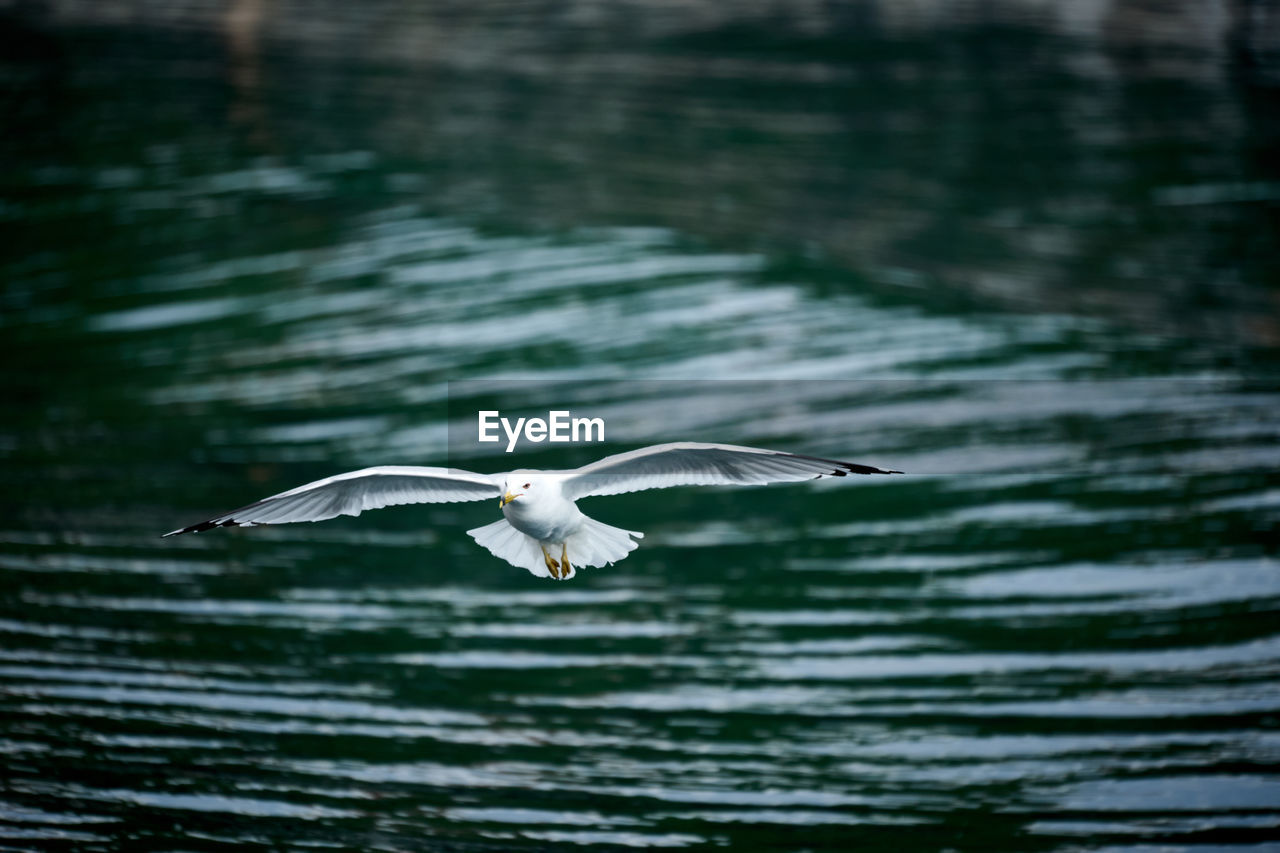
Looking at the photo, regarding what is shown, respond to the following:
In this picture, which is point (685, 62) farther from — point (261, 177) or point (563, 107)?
point (261, 177)

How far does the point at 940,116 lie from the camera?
10.4m

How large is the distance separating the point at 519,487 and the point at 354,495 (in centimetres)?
39

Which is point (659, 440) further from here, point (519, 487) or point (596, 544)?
point (519, 487)

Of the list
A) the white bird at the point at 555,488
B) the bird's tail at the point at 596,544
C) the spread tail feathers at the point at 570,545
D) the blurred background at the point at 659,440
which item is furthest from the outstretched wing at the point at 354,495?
the blurred background at the point at 659,440

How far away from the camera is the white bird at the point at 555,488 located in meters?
2.45

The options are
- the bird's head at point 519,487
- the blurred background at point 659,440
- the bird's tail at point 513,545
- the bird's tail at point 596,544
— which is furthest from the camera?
the blurred background at point 659,440

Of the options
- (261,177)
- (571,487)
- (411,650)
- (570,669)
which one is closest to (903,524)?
(570,669)

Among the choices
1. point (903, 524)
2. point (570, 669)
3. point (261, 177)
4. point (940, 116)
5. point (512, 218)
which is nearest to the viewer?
point (570, 669)

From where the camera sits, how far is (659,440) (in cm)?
568

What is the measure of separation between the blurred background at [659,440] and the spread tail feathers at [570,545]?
51.0 inches

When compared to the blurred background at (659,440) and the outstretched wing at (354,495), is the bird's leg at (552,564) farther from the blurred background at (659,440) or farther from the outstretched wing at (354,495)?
the blurred background at (659,440)

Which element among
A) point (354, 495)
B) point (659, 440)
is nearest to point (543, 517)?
point (354, 495)

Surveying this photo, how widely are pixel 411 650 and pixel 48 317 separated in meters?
3.74

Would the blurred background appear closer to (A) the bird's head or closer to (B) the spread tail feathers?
(B) the spread tail feathers
